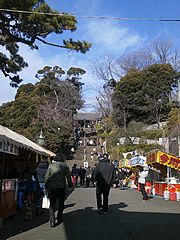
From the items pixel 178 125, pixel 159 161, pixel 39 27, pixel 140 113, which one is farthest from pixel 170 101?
pixel 39 27

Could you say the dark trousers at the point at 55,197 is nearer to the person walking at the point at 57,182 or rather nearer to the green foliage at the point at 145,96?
the person walking at the point at 57,182

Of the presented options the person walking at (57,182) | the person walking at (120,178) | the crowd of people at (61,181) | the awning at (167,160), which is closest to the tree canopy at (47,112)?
the person walking at (120,178)

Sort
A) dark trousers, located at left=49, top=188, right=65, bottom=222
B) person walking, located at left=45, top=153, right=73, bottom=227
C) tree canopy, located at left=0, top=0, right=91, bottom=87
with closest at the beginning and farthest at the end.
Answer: dark trousers, located at left=49, top=188, right=65, bottom=222
person walking, located at left=45, top=153, right=73, bottom=227
tree canopy, located at left=0, top=0, right=91, bottom=87

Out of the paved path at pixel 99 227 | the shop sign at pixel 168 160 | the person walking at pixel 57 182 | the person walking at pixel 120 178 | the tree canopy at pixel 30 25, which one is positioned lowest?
the paved path at pixel 99 227

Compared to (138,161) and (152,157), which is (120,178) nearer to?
(138,161)

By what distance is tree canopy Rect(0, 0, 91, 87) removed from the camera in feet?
47.4

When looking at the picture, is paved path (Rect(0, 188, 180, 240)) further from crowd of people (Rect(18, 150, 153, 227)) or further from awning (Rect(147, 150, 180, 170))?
awning (Rect(147, 150, 180, 170))

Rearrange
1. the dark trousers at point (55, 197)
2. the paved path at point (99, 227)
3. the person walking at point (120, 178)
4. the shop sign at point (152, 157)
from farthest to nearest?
the person walking at point (120, 178)
the shop sign at point (152, 157)
the dark trousers at point (55, 197)
the paved path at point (99, 227)

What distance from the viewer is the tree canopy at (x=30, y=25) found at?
1445 cm

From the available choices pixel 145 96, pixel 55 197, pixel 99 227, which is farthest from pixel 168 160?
pixel 145 96

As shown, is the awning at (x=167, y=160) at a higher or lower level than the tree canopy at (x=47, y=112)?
lower

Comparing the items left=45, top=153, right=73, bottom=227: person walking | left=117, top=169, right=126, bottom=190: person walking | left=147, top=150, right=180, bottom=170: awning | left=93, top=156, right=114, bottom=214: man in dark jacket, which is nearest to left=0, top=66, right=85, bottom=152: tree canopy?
left=117, top=169, right=126, bottom=190: person walking

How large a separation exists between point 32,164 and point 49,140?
21448 millimetres

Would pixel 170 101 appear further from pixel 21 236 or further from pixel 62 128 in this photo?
pixel 21 236
